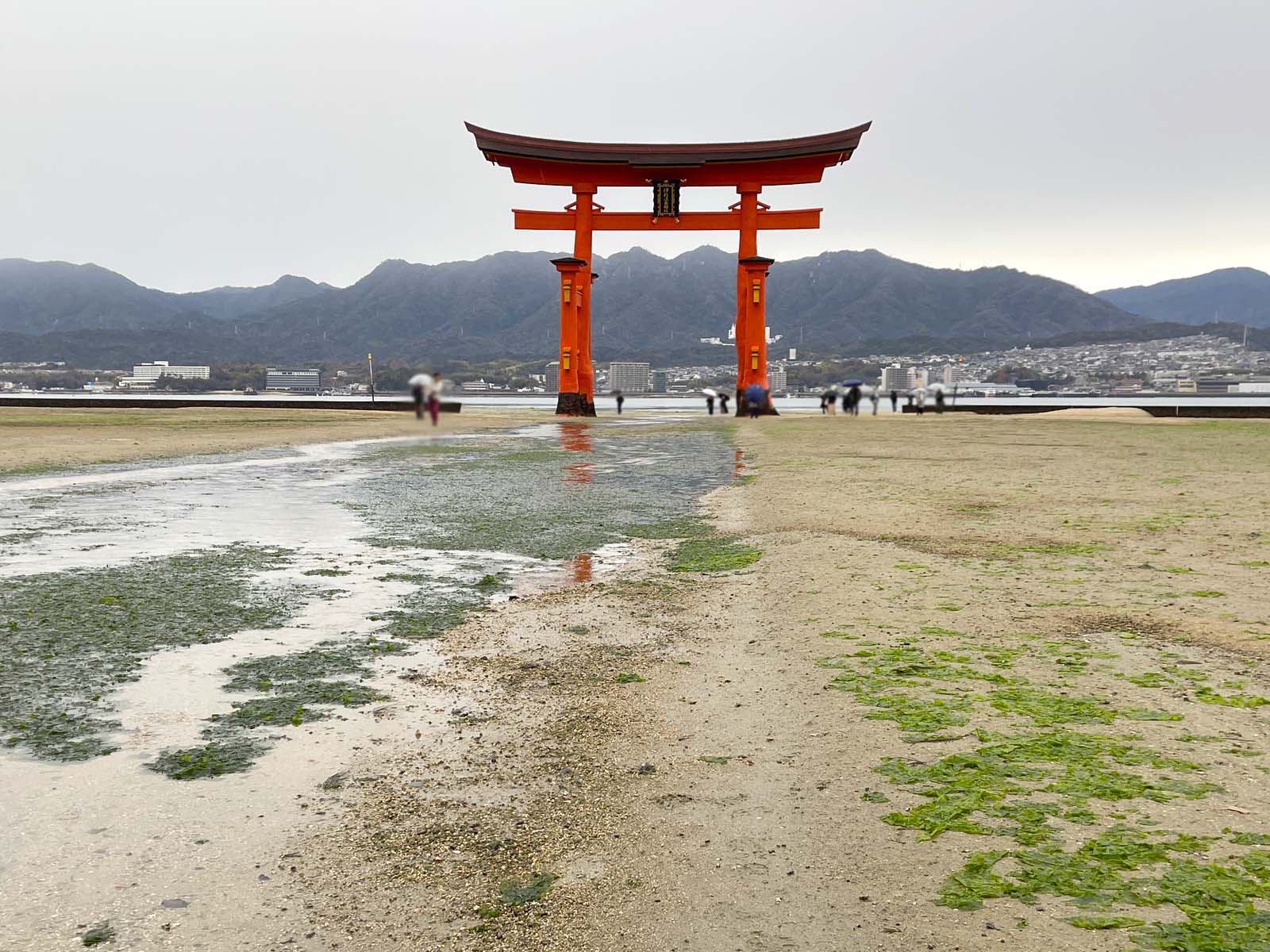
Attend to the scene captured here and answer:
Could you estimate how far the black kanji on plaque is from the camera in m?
45.5

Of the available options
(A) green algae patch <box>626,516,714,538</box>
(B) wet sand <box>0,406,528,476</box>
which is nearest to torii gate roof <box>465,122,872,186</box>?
(B) wet sand <box>0,406,528,476</box>

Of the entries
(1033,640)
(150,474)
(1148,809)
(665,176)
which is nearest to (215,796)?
(1148,809)

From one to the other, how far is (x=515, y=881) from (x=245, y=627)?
487 cm

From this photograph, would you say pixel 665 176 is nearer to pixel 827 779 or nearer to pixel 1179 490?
pixel 1179 490

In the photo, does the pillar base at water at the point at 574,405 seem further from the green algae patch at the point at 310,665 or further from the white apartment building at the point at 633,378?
the white apartment building at the point at 633,378

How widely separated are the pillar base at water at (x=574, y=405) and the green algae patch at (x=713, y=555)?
37885 mm

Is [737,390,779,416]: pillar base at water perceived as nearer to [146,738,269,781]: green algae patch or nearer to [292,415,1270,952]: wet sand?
[292,415,1270,952]: wet sand

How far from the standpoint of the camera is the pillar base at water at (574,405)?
161ft

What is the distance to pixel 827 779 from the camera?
4.30m

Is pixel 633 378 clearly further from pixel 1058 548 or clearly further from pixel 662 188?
pixel 1058 548

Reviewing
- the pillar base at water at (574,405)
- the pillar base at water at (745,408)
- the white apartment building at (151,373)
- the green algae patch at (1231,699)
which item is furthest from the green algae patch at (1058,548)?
the pillar base at water at (745,408)

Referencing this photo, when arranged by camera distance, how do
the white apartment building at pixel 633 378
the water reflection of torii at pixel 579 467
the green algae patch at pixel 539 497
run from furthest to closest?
the white apartment building at pixel 633 378
the green algae patch at pixel 539 497
the water reflection of torii at pixel 579 467

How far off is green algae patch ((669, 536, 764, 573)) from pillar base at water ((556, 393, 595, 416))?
3788 cm

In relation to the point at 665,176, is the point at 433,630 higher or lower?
lower
